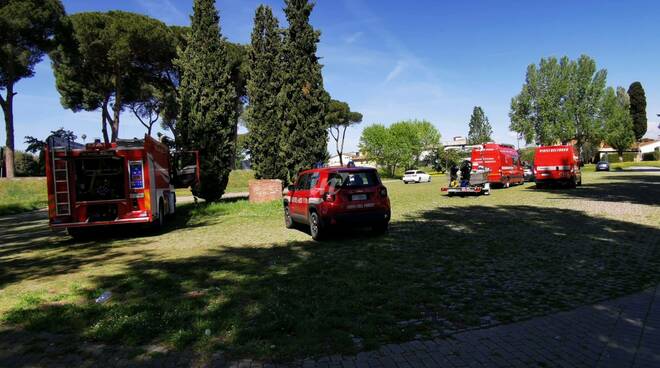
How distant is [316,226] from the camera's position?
35.1 ft

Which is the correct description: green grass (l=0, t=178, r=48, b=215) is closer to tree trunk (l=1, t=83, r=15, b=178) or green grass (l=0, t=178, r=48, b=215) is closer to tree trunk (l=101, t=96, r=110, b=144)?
tree trunk (l=1, t=83, r=15, b=178)

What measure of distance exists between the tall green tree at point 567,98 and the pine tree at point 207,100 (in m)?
52.4

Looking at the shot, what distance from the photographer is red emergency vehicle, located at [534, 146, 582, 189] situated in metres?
25.0

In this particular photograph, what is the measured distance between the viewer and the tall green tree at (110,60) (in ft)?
115

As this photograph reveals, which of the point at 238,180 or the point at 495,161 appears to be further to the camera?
the point at 238,180

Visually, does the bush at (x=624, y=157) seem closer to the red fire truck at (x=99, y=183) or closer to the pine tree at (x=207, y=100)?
the pine tree at (x=207, y=100)

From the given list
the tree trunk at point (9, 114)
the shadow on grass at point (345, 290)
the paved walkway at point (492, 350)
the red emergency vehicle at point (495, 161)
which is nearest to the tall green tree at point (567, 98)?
the red emergency vehicle at point (495, 161)

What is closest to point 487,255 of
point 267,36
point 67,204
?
point 67,204

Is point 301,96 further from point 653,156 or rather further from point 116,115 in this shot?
point 653,156

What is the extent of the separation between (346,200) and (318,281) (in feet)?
13.1

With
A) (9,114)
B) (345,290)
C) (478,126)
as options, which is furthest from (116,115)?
(478,126)

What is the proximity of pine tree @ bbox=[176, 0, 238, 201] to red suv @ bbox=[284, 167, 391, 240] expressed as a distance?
11.7 metres

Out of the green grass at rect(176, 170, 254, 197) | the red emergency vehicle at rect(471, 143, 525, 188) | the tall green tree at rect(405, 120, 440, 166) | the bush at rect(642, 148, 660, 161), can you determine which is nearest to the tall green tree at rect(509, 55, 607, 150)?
the tall green tree at rect(405, 120, 440, 166)

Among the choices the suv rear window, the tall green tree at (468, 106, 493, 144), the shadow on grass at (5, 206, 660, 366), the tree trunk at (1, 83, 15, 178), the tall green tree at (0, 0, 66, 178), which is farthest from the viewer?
Answer: the tall green tree at (468, 106, 493, 144)
